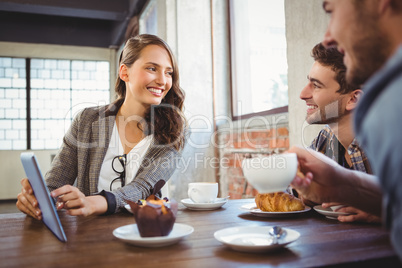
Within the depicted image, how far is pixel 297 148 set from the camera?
1015 millimetres

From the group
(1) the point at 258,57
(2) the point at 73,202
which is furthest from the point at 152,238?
(1) the point at 258,57

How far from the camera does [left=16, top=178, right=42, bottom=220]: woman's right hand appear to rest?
1.25 metres

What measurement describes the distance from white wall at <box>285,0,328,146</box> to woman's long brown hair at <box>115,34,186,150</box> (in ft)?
2.53

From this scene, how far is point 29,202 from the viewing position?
1.29 metres

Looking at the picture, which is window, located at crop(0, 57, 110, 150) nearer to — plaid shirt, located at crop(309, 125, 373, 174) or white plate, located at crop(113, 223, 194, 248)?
plaid shirt, located at crop(309, 125, 373, 174)

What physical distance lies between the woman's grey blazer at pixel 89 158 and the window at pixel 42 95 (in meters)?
6.54

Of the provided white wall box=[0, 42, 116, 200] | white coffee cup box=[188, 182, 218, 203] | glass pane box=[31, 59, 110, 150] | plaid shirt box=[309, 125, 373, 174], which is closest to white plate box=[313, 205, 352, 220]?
plaid shirt box=[309, 125, 373, 174]

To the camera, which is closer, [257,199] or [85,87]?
[257,199]

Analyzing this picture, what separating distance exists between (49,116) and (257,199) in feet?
27.1

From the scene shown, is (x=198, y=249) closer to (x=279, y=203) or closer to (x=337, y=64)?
(x=279, y=203)

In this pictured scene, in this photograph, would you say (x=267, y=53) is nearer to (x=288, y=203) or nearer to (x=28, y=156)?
(x=288, y=203)

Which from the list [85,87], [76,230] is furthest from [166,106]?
[85,87]

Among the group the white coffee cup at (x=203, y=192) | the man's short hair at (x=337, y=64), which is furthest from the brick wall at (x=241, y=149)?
the white coffee cup at (x=203, y=192)

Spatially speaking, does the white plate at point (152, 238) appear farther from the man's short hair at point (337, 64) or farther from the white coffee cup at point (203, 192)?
the man's short hair at point (337, 64)
